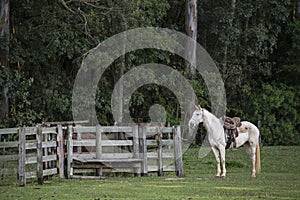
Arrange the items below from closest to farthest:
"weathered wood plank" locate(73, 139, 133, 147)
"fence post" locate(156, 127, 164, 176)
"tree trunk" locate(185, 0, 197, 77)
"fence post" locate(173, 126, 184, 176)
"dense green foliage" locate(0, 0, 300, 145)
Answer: "weathered wood plank" locate(73, 139, 133, 147), "fence post" locate(173, 126, 184, 176), "fence post" locate(156, 127, 164, 176), "dense green foliage" locate(0, 0, 300, 145), "tree trunk" locate(185, 0, 197, 77)

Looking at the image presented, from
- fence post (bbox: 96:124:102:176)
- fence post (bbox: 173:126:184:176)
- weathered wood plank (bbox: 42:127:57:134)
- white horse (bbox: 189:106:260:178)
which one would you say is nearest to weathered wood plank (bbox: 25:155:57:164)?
weathered wood plank (bbox: 42:127:57:134)

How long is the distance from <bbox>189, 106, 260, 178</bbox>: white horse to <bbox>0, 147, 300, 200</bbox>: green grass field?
512 mm

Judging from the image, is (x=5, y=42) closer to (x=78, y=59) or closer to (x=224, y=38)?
(x=78, y=59)

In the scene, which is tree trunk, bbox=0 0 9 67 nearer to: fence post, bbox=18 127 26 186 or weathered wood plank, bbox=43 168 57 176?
weathered wood plank, bbox=43 168 57 176

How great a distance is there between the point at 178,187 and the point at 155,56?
21381 millimetres

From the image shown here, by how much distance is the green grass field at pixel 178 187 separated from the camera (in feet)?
50.3

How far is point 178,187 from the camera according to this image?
1720 cm

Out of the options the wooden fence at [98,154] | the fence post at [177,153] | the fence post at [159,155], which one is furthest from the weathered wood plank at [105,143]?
the fence post at [177,153]

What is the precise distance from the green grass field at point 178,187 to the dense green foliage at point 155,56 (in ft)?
43.9

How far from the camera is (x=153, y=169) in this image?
69.0 ft

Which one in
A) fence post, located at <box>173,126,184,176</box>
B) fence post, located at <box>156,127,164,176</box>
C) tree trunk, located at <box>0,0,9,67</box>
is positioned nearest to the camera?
fence post, located at <box>173,126,184,176</box>

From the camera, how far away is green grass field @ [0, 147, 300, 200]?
50.3 feet

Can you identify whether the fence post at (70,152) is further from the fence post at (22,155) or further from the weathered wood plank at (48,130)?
the fence post at (22,155)

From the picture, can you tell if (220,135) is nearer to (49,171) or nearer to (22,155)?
(49,171)
